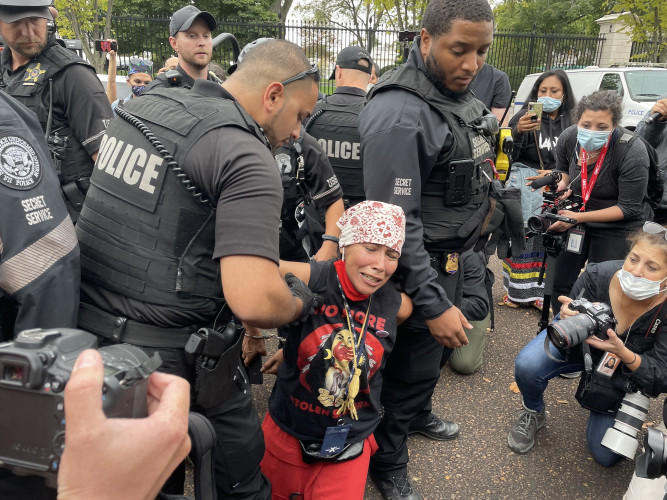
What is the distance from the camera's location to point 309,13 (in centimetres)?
3077

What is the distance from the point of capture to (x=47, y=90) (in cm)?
294

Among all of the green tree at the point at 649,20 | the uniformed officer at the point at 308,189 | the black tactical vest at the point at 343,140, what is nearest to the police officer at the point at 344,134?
the black tactical vest at the point at 343,140

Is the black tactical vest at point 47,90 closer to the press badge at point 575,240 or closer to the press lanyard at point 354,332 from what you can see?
the press lanyard at point 354,332

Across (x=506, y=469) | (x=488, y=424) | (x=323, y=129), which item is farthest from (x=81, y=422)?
(x=323, y=129)

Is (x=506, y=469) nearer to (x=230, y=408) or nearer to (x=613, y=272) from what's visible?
(x=613, y=272)

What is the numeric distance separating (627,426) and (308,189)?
7.12 feet

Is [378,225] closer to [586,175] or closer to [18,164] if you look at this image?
[18,164]

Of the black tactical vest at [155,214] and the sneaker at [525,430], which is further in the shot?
the sneaker at [525,430]

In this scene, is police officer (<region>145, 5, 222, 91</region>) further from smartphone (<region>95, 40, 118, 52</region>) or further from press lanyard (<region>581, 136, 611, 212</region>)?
press lanyard (<region>581, 136, 611, 212</region>)

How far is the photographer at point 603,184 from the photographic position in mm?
3768

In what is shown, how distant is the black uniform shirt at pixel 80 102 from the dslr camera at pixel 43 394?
7.87 ft

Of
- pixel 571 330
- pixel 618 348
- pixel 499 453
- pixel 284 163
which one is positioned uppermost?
pixel 284 163

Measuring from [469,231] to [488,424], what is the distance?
1469mm

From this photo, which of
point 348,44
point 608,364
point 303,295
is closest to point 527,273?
point 608,364
